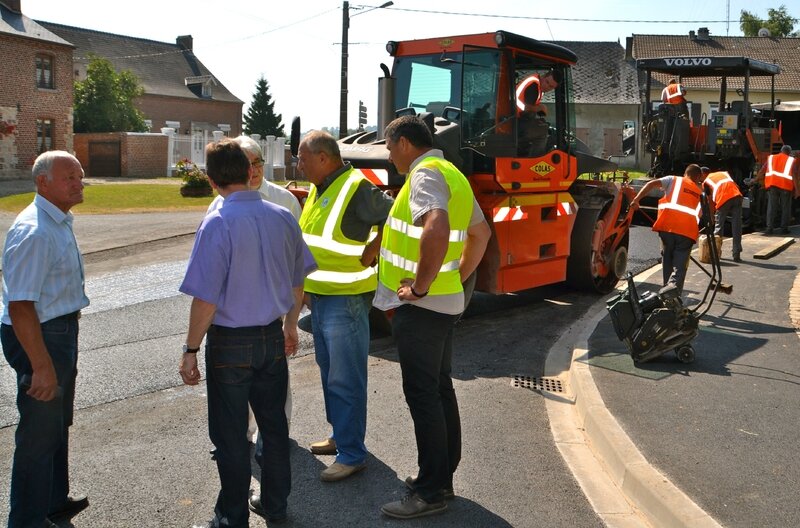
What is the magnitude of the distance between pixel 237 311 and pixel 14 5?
3635 cm

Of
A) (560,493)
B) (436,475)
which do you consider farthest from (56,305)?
(560,493)

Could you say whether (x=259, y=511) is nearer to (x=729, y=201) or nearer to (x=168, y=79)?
(x=729, y=201)

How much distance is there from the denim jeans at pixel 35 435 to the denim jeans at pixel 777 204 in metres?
15.1

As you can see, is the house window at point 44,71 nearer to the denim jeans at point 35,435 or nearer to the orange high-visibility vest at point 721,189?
the orange high-visibility vest at point 721,189

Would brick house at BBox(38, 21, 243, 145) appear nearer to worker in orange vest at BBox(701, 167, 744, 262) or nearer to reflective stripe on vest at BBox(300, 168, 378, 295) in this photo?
worker in orange vest at BBox(701, 167, 744, 262)

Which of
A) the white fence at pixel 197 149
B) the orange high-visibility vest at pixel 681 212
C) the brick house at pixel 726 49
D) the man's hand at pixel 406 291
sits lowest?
the man's hand at pixel 406 291

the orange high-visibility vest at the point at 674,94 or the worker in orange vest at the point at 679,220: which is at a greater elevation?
the orange high-visibility vest at the point at 674,94

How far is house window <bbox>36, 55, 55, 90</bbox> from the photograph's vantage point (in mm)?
34750

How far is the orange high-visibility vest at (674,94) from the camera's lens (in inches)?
679

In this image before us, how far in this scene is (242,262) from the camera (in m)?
3.72

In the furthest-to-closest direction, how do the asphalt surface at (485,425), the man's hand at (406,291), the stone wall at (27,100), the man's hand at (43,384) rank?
the stone wall at (27,100)
the asphalt surface at (485,425)
the man's hand at (406,291)
the man's hand at (43,384)

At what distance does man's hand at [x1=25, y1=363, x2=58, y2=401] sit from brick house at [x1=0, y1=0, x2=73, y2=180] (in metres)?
32.5

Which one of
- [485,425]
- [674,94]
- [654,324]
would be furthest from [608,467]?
[674,94]

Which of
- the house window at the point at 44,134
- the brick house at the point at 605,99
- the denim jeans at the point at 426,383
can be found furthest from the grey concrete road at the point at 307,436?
the brick house at the point at 605,99
